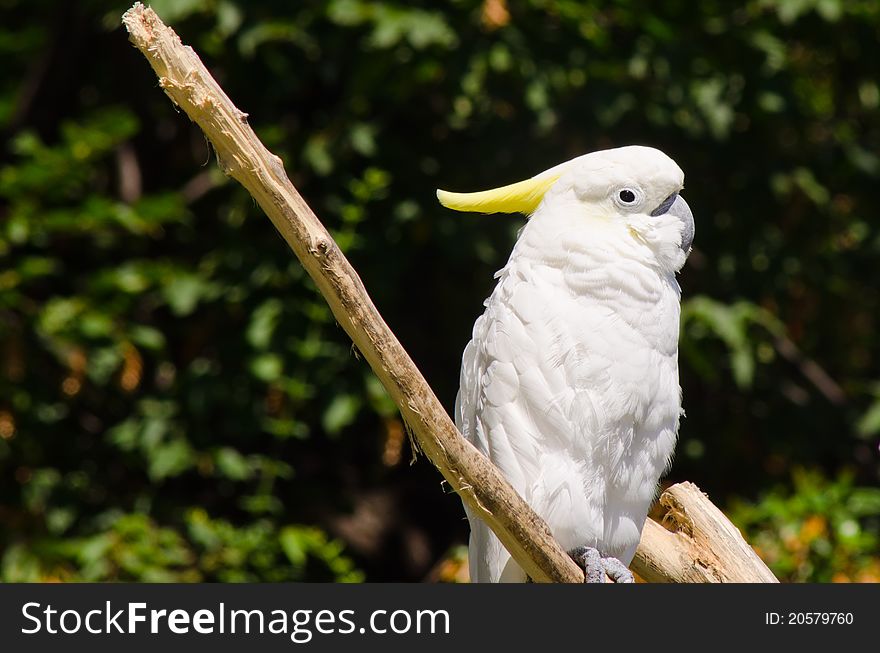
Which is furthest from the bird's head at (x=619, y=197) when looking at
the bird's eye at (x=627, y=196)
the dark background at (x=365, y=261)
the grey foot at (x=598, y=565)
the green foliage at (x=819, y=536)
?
the green foliage at (x=819, y=536)

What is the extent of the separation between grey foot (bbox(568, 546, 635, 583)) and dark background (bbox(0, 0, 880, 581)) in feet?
3.26

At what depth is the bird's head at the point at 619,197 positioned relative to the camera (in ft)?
5.95

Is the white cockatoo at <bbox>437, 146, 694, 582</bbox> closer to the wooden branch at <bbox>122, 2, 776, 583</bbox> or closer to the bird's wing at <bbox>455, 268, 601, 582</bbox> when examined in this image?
the bird's wing at <bbox>455, 268, 601, 582</bbox>

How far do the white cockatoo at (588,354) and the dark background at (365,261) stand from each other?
78cm

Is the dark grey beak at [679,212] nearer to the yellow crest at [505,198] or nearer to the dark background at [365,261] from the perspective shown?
the yellow crest at [505,198]

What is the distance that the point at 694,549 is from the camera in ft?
6.53

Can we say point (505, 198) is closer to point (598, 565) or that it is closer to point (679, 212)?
point (679, 212)

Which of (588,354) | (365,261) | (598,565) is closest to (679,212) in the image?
(588,354)

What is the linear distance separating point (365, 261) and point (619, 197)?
1.15 metres
